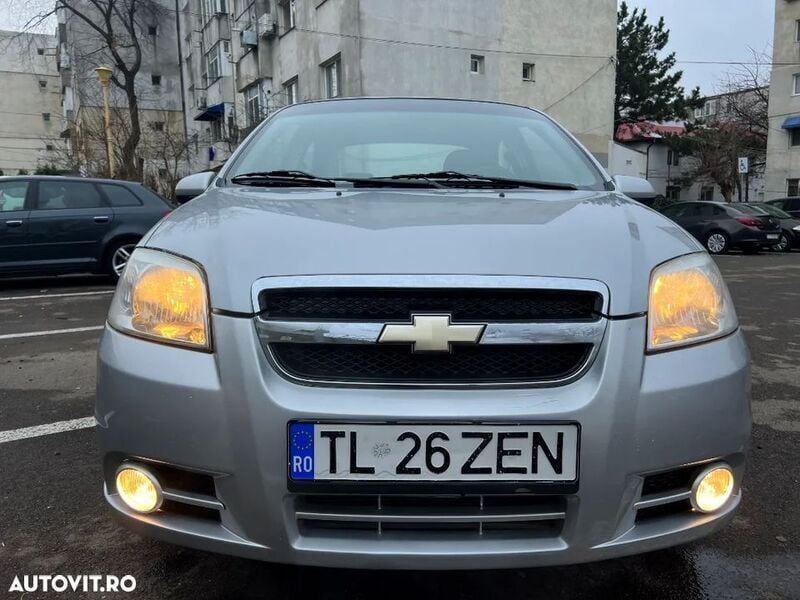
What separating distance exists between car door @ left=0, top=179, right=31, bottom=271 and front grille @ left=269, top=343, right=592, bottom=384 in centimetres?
765

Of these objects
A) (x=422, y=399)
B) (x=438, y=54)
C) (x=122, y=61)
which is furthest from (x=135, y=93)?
(x=422, y=399)

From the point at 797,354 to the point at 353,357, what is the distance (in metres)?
4.28

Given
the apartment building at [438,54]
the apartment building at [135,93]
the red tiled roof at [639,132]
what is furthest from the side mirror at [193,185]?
the red tiled roof at [639,132]

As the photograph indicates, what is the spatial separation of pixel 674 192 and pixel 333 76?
33919 millimetres

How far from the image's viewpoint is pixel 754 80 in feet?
118

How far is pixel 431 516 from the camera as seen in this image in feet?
4.47

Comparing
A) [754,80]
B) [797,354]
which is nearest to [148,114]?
[754,80]

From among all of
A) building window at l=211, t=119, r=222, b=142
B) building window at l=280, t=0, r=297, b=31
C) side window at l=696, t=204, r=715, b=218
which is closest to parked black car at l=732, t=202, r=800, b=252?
side window at l=696, t=204, r=715, b=218

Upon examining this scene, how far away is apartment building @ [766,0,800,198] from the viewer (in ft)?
95.5

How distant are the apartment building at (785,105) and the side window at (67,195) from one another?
3134 centimetres

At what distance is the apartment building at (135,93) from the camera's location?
20.2m

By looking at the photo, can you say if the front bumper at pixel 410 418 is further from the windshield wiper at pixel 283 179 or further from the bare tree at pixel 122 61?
the bare tree at pixel 122 61

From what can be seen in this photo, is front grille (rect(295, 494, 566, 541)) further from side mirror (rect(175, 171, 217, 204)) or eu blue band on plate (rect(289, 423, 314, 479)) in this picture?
side mirror (rect(175, 171, 217, 204))

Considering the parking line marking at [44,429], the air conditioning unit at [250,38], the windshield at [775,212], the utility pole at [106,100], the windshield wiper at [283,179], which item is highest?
the air conditioning unit at [250,38]
